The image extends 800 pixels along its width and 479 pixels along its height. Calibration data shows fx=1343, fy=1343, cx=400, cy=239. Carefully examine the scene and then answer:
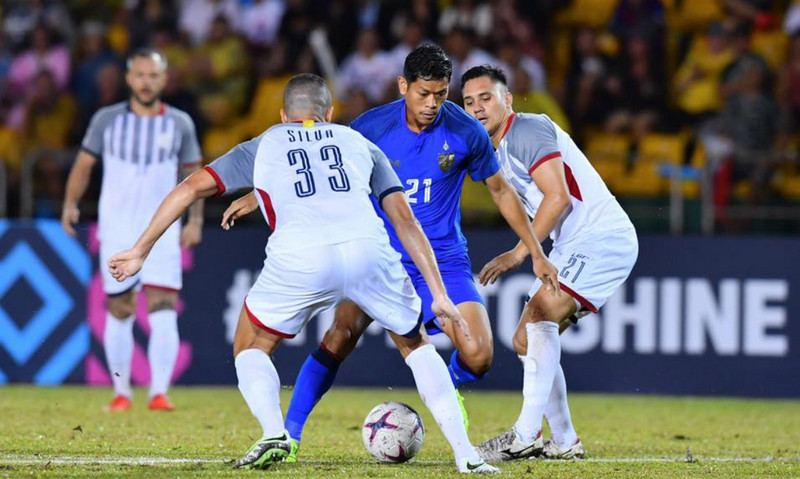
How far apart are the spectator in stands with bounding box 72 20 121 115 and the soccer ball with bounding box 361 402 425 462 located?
8600mm

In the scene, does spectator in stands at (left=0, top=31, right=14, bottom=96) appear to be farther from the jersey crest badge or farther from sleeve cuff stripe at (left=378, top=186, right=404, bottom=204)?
sleeve cuff stripe at (left=378, top=186, right=404, bottom=204)

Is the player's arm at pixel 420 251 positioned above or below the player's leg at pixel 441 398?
above

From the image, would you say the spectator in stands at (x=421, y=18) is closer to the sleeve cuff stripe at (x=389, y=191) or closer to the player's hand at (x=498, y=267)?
the player's hand at (x=498, y=267)

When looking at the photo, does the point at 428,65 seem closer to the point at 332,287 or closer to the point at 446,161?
the point at 446,161

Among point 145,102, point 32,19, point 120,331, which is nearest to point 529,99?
point 145,102

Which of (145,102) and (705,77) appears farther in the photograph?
(705,77)

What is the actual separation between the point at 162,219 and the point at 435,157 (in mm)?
1819

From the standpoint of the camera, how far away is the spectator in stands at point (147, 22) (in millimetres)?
15656

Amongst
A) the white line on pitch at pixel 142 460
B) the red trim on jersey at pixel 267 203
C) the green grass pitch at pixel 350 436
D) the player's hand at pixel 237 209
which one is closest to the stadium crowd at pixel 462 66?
the green grass pitch at pixel 350 436

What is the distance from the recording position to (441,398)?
20.3 feet

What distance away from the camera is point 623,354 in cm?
1184

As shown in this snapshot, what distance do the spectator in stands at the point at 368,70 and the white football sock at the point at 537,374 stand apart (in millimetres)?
6826

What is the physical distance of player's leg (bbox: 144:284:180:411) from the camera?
10.2 metres

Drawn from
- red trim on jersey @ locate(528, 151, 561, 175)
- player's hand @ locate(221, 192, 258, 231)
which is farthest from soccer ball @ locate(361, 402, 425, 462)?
red trim on jersey @ locate(528, 151, 561, 175)
